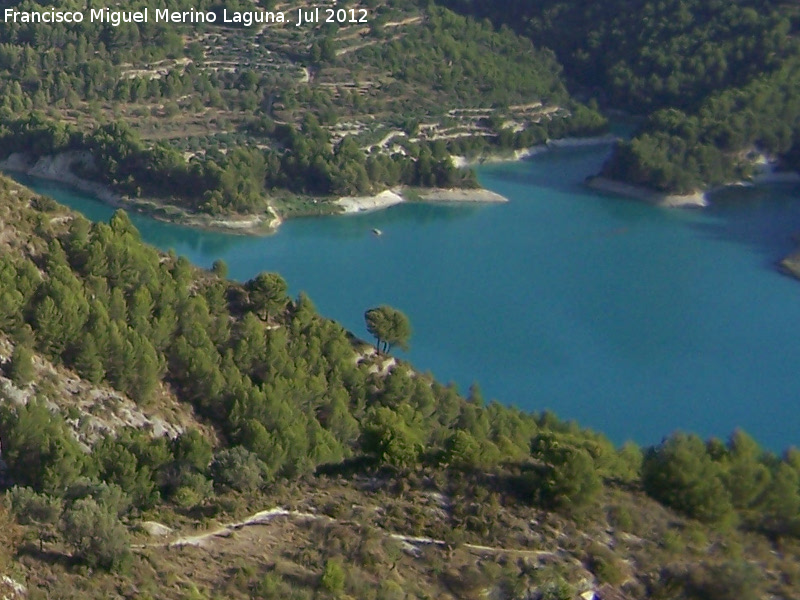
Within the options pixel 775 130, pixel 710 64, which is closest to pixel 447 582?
pixel 775 130

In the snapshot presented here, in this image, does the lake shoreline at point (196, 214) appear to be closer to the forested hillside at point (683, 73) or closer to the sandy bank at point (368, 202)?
the sandy bank at point (368, 202)

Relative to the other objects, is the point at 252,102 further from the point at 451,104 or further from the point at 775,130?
the point at 775,130

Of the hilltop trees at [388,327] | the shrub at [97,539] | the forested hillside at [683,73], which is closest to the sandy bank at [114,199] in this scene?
the forested hillside at [683,73]

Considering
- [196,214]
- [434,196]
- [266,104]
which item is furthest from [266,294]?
[266,104]

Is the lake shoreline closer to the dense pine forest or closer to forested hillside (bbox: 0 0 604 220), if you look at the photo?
forested hillside (bbox: 0 0 604 220)

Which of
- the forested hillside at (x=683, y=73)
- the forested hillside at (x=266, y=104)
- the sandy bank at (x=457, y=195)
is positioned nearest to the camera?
the forested hillside at (x=266, y=104)

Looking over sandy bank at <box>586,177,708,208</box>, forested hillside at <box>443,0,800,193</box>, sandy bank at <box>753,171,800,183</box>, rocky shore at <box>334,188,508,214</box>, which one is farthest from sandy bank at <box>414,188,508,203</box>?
sandy bank at <box>753,171,800,183</box>
